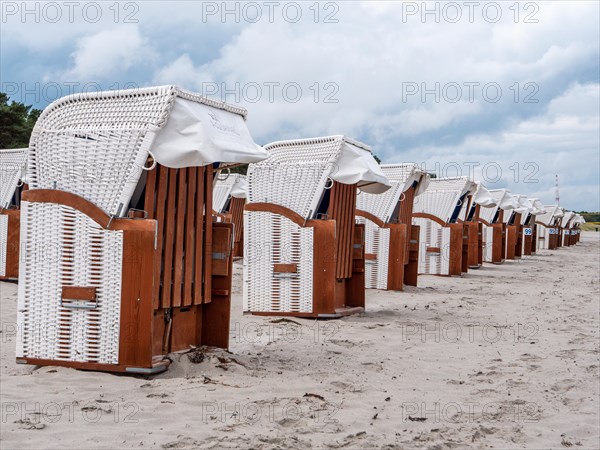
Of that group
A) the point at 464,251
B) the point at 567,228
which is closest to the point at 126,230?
the point at 464,251

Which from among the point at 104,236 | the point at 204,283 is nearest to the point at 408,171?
the point at 204,283

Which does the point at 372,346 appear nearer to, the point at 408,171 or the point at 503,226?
the point at 408,171

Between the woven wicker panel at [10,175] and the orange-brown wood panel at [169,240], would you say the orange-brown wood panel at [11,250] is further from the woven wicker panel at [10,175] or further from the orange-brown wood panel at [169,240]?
the orange-brown wood panel at [169,240]

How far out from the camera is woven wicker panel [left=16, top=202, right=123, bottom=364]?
525cm

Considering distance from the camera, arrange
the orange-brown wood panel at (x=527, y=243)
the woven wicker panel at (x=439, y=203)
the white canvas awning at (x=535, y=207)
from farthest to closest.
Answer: the orange-brown wood panel at (x=527, y=243), the white canvas awning at (x=535, y=207), the woven wicker panel at (x=439, y=203)

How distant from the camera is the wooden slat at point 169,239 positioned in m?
5.62

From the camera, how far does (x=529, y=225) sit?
30344mm

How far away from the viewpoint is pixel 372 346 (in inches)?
286

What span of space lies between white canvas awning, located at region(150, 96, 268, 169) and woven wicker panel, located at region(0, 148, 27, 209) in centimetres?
716

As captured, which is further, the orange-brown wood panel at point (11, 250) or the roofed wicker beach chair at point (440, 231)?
the roofed wicker beach chair at point (440, 231)

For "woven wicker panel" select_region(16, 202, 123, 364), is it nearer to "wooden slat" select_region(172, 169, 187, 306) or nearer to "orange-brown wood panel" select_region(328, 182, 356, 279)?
"wooden slat" select_region(172, 169, 187, 306)

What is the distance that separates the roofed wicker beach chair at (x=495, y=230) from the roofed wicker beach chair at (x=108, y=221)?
60.4 ft

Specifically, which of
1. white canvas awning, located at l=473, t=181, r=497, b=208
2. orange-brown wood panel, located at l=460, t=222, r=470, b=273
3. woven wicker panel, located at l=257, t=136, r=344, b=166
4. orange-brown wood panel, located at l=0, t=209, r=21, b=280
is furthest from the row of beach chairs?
white canvas awning, located at l=473, t=181, r=497, b=208

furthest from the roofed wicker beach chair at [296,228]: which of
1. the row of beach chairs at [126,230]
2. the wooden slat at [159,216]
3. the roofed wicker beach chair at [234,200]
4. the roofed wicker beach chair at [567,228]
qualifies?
the roofed wicker beach chair at [567,228]
